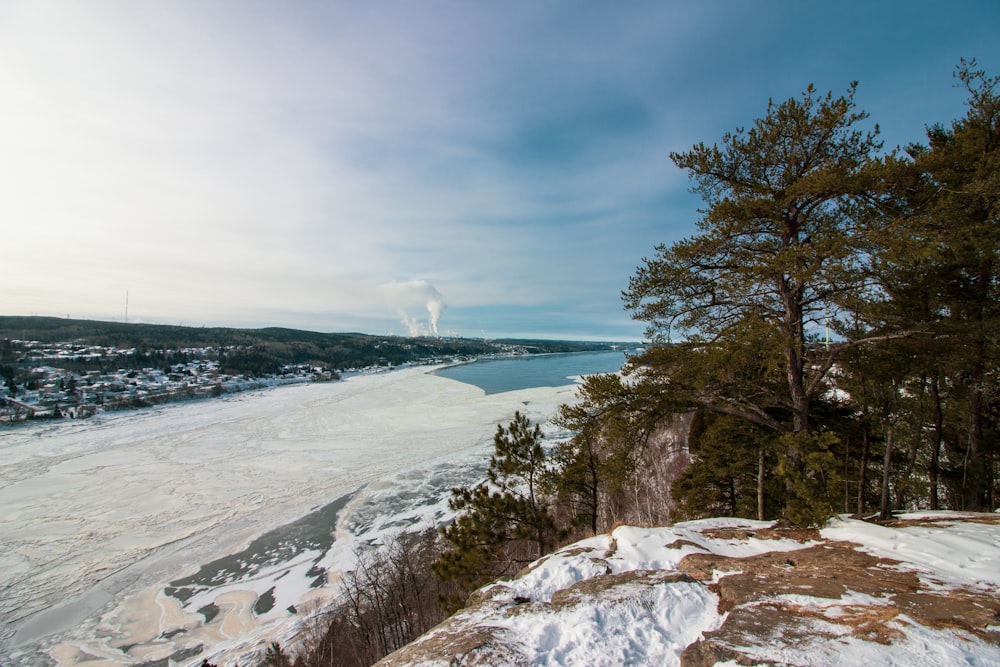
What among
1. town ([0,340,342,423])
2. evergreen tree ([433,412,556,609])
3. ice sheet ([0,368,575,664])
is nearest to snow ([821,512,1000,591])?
evergreen tree ([433,412,556,609])

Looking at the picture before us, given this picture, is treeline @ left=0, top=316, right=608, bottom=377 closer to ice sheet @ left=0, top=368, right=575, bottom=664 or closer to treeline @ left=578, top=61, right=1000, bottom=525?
ice sheet @ left=0, top=368, right=575, bottom=664

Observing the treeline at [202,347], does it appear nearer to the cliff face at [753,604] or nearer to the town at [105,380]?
the town at [105,380]

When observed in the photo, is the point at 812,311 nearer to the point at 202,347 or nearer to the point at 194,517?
the point at 194,517

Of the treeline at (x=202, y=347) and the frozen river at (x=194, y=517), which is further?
the treeline at (x=202, y=347)

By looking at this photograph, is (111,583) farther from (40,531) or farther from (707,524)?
(707,524)

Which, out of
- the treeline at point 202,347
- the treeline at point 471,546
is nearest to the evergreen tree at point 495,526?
the treeline at point 471,546
